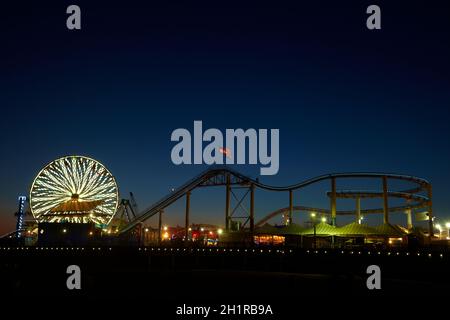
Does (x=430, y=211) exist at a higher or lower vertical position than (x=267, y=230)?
higher

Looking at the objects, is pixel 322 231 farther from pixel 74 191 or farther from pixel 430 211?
pixel 74 191

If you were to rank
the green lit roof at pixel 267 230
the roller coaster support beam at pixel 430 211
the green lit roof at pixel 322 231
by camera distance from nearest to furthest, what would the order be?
the green lit roof at pixel 322 231
the green lit roof at pixel 267 230
the roller coaster support beam at pixel 430 211

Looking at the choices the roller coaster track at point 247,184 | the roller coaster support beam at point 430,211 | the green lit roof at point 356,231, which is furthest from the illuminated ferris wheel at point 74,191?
the roller coaster support beam at point 430,211

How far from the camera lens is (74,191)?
73.4 meters

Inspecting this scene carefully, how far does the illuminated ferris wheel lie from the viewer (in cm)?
7325

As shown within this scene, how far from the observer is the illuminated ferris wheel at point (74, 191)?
73.2 meters

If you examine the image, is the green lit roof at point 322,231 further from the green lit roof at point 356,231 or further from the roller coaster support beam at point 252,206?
the roller coaster support beam at point 252,206

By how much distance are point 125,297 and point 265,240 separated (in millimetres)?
45779

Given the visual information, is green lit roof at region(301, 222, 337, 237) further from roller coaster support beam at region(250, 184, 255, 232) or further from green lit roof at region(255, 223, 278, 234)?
roller coaster support beam at region(250, 184, 255, 232)

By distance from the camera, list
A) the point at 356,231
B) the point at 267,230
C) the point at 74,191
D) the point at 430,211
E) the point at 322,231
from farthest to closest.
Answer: the point at 430,211 < the point at 74,191 < the point at 267,230 < the point at 322,231 < the point at 356,231

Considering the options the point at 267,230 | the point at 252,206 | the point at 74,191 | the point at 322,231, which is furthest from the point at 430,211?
the point at 74,191

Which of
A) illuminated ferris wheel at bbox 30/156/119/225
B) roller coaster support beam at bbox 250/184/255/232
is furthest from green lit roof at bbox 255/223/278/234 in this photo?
illuminated ferris wheel at bbox 30/156/119/225

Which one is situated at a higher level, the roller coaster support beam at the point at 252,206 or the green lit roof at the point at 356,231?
the roller coaster support beam at the point at 252,206

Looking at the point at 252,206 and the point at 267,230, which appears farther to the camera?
the point at 252,206
